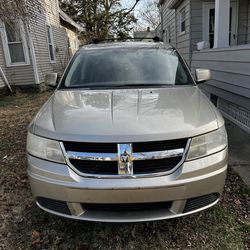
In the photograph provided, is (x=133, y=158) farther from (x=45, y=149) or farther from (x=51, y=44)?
(x=51, y=44)

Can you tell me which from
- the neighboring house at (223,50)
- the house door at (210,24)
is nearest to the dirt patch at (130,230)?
the neighboring house at (223,50)

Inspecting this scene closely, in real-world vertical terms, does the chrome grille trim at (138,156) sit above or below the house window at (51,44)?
below

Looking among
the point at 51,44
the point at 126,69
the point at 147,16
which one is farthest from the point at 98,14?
the point at 147,16

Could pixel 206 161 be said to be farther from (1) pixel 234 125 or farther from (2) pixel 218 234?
(1) pixel 234 125

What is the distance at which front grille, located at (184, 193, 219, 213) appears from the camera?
2275 mm

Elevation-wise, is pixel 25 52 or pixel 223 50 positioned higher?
pixel 25 52

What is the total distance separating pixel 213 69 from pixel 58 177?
5.76 meters

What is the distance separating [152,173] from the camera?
2.15 meters

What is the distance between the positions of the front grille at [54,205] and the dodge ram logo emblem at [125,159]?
21.4 inches

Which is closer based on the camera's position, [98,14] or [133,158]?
[133,158]

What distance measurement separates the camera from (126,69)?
Answer: 3.59 m

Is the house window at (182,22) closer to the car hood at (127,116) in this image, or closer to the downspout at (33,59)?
the downspout at (33,59)

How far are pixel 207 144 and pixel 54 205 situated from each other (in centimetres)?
132

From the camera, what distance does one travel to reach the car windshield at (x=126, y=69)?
3438 mm
